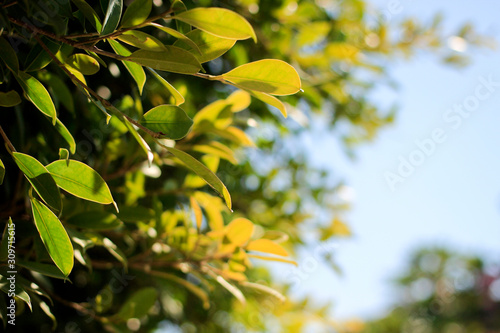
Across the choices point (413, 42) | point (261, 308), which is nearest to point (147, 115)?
point (261, 308)

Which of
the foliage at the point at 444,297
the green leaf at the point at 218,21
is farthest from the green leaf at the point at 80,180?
the foliage at the point at 444,297

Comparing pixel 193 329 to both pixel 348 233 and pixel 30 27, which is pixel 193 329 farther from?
pixel 30 27

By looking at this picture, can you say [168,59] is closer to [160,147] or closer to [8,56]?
[8,56]

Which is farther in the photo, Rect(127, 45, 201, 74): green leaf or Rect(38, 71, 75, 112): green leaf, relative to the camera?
Rect(38, 71, 75, 112): green leaf

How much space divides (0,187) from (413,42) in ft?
4.71

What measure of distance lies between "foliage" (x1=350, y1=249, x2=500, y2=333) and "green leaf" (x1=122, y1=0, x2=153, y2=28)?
4.87 m

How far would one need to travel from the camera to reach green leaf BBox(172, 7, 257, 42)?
39 cm

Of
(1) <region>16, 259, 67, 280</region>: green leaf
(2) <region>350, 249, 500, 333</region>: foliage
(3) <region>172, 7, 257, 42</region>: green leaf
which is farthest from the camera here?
(2) <region>350, 249, 500, 333</region>: foliage

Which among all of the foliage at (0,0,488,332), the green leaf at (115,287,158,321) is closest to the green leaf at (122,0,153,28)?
the foliage at (0,0,488,332)

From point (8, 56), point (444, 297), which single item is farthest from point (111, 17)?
point (444, 297)

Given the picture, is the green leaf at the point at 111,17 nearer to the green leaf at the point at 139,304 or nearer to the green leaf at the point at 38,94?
the green leaf at the point at 38,94

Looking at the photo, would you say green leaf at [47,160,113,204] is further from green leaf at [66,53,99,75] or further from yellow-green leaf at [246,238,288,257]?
yellow-green leaf at [246,238,288,257]

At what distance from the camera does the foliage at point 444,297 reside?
5109 mm

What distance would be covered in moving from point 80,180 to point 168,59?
18cm
